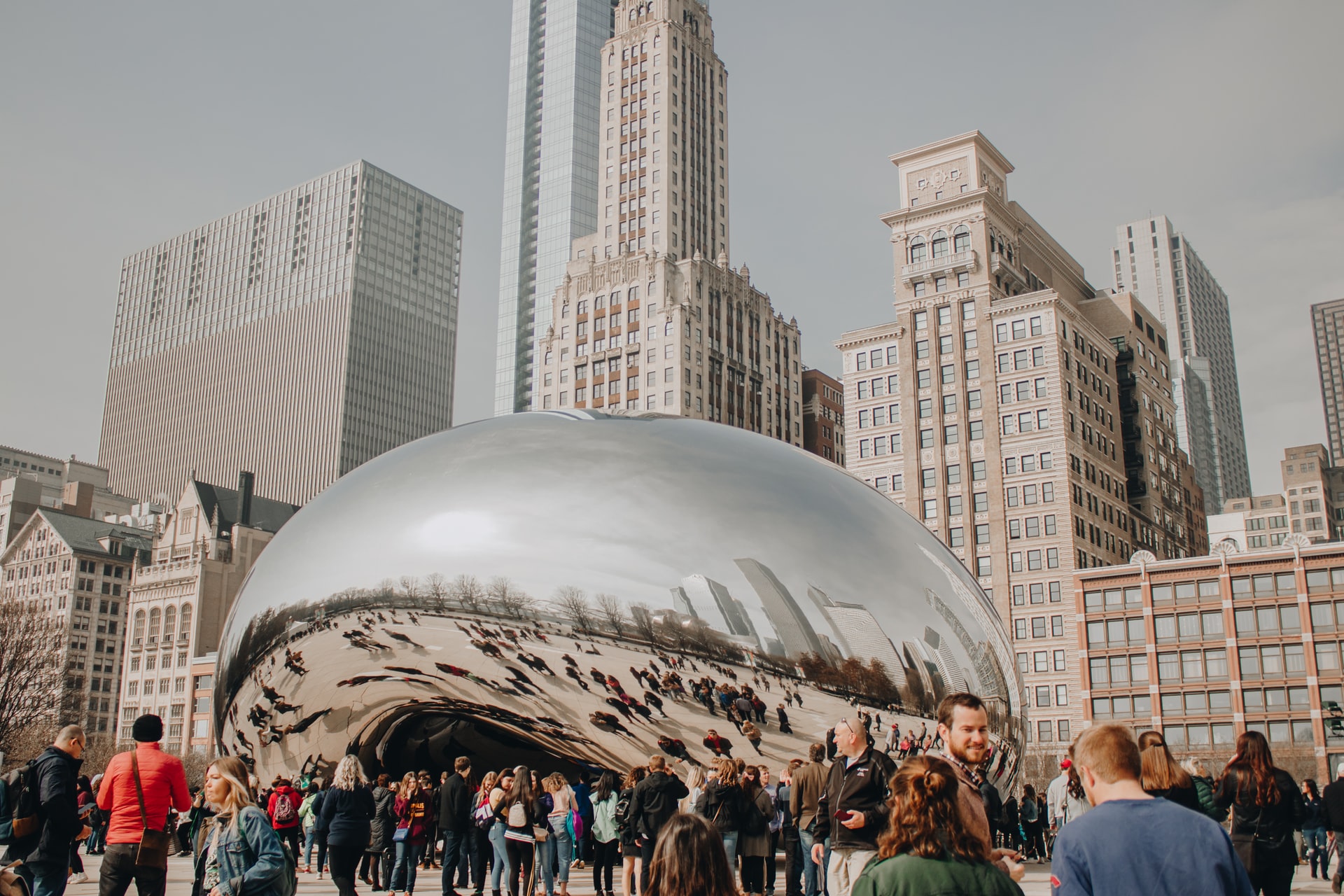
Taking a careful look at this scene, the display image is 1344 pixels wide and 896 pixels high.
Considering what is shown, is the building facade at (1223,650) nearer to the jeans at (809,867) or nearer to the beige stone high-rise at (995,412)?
the beige stone high-rise at (995,412)

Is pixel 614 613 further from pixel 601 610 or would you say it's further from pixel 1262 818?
pixel 1262 818

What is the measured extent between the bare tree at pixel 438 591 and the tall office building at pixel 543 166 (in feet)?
468

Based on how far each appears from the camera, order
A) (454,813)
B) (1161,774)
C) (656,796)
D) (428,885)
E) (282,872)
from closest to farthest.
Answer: (282,872)
(1161,774)
(656,796)
(454,813)
(428,885)

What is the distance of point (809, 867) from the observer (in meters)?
10.9

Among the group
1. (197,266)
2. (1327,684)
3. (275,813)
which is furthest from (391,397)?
(275,813)

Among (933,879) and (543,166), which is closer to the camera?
(933,879)

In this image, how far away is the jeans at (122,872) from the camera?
7.12m

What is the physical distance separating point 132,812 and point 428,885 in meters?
7.50

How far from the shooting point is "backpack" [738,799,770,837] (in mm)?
10102

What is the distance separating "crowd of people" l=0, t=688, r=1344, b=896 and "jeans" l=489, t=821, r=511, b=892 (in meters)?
0.03

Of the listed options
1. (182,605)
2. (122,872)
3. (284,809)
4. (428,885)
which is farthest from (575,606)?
(182,605)

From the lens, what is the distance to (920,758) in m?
4.05

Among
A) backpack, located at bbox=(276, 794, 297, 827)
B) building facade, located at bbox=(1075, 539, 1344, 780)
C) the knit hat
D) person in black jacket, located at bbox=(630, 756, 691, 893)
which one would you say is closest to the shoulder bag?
the knit hat

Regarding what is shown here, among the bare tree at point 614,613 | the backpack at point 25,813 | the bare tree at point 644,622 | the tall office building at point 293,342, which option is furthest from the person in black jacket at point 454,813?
the tall office building at point 293,342
